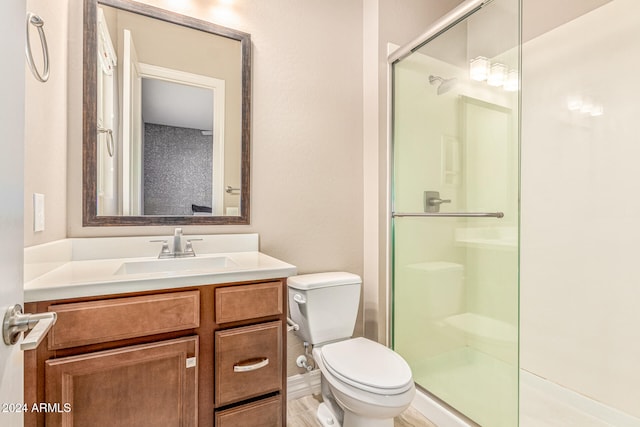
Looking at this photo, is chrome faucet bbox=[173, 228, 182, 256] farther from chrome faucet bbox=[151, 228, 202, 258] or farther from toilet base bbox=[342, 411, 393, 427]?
toilet base bbox=[342, 411, 393, 427]

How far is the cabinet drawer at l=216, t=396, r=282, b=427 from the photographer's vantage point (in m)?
1.13

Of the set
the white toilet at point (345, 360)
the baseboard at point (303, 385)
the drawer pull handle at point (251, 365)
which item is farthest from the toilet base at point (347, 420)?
the drawer pull handle at point (251, 365)

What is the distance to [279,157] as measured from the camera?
71.6 inches

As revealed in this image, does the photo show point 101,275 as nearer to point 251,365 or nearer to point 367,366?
point 251,365

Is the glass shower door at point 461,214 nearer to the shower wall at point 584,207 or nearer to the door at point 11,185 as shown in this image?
the shower wall at point 584,207

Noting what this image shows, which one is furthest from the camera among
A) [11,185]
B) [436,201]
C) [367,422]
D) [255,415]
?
[436,201]

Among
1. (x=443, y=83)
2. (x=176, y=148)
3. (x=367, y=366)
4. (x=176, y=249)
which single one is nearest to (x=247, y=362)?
(x=367, y=366)

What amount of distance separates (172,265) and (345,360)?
89 centimetres

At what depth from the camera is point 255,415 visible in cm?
118

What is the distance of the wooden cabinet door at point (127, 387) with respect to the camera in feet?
2.96

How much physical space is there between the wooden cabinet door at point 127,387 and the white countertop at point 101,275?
19 cm

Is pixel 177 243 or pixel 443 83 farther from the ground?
pixel 443 83

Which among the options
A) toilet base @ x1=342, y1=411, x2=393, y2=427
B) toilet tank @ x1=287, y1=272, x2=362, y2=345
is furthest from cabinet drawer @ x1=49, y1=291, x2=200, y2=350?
toilet base @ x1=342, y1=411, x2=393, y2=427

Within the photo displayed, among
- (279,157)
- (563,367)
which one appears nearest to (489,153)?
(279,157)
